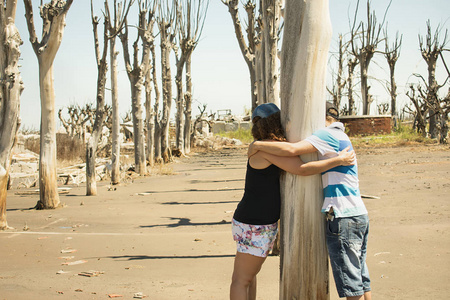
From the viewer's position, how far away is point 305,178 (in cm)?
299

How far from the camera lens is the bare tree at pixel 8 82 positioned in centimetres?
720

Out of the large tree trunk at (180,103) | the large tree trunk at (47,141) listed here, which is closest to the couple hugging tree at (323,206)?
the large tree trunk at (47,141)

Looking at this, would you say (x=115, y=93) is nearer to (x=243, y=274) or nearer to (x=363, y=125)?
(x=243, y=274)

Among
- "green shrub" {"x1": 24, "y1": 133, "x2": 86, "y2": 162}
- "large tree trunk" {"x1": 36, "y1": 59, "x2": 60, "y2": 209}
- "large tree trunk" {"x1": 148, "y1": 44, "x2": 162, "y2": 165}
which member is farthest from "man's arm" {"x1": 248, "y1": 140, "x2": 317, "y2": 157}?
"green shrub" {"x1": 24, "y1": 133, "x2": 86, "y2": 162}

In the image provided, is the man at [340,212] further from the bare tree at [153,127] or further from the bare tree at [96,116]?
the bare tree at [153,127]

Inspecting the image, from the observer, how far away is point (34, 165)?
701 inches

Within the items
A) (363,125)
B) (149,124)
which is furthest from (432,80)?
(149,124)

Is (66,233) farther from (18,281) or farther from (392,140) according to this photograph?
(392,140)

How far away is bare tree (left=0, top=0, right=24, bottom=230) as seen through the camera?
23.6 feet

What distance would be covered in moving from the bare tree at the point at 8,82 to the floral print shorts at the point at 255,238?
529 centimetres

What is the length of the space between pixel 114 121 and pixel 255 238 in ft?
36.2

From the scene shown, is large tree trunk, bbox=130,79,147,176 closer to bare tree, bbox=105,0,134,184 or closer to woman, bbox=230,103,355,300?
bare tree, bbox=105,0,134,184

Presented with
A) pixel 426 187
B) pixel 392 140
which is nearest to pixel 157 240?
pixel 426 187

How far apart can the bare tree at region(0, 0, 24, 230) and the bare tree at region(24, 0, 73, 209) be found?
131 cm
